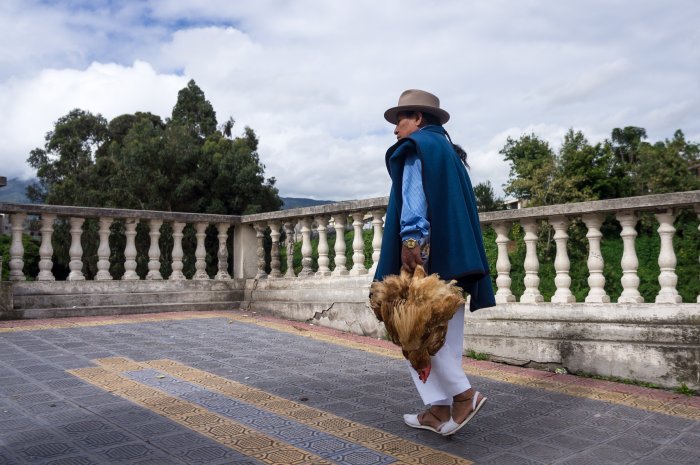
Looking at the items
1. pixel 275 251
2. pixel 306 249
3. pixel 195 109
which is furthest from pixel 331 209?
pixel 195 109

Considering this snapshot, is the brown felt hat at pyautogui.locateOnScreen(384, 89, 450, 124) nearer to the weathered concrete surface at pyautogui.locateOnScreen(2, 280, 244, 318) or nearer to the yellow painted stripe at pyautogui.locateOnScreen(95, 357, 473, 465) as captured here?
the yellow painted stripe at pyautogui.locateOnScreen(95, 357, 473, 465)

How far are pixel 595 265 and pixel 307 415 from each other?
9.90 feet

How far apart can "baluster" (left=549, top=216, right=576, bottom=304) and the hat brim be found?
7.68 ft

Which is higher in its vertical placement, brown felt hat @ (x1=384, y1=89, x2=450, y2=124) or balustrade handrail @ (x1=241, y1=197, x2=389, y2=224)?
brown felt hat @ (x1=384, y1=89, x2=450, y2=124)

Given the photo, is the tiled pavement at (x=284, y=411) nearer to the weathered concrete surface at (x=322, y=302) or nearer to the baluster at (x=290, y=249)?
the weathered concrete surface at (x=322, y=302)

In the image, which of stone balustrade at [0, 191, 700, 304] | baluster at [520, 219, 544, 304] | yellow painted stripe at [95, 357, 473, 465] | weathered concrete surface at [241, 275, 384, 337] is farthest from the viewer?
weathered concrete surface at [241, 275, 384, 337]

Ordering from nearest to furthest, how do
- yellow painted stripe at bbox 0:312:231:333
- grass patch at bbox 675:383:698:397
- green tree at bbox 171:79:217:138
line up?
grass patch at bbox 675:383:698:397 → yellow painted stripe at bbox 0:312:231:333 → green tree at bbox 171:79:217:138

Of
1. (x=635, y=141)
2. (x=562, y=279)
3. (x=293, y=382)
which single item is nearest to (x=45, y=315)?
(x=293, y=382)

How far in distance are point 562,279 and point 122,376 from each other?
3.85 metres

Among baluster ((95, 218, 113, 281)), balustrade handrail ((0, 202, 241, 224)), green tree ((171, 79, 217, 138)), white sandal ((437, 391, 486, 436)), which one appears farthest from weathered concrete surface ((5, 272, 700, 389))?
green tree ((171, 79, 217, 138))

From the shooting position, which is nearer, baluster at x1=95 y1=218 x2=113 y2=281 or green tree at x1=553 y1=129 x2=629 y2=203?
baluster at x1=95 y1=218 x2=113 y2=281

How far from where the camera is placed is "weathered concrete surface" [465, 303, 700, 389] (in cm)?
427

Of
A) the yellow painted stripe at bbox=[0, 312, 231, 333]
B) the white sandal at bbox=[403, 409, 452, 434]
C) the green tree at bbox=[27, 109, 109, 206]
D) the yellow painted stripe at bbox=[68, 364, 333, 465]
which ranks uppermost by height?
the green tree at bbox=[27, 109, 109, 206]

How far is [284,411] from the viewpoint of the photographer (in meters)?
3.51
